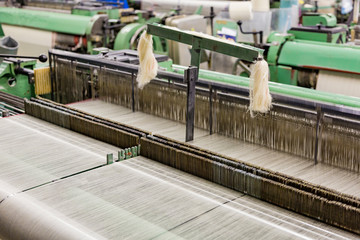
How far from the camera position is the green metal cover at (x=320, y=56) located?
500cm

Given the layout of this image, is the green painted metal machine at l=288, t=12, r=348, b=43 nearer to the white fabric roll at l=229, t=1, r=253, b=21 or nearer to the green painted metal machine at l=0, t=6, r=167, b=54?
the white fabric roll at l=229, t=1, r=253, b=21

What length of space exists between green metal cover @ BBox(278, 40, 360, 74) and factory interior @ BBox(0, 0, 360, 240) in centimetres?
164

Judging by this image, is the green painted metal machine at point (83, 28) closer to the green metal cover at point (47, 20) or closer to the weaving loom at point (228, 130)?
the green metal cover at point (47, 20)

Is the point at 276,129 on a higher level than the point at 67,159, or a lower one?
higher

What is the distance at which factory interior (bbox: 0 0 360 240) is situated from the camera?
1916mm

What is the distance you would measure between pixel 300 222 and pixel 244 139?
0.80 m

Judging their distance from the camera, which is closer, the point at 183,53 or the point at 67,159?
the point at 67,159

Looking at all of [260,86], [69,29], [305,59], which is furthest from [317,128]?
[69,29]

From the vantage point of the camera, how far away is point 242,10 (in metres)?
6.31

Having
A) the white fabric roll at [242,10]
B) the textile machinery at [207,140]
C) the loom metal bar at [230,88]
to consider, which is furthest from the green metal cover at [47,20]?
the textile machinery at [207,140]

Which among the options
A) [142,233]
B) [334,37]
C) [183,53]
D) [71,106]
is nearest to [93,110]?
[71,106]

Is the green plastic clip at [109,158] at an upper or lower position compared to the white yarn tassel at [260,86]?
lower

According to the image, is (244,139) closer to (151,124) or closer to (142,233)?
(151,124)

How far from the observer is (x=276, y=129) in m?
2.49
